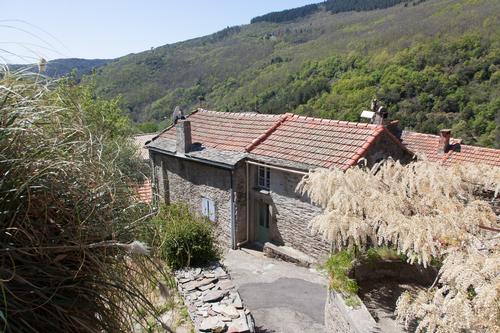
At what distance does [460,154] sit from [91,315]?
16.4 meters

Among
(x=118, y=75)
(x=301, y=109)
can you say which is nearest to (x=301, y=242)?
(x=301, y=109)

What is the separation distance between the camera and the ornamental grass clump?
51.1 inches

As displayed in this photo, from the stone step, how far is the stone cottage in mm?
207

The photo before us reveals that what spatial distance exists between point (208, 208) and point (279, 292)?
5684 mm

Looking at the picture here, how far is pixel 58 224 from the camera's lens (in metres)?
1.42

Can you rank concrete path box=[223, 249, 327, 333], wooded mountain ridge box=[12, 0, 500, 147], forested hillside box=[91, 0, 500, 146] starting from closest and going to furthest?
concrete path box=[223, 249, 327, 333] < wooded mountain ridge box=[12, 0, 500, 147] < forested hillside box=[91, 0, 500, 146]

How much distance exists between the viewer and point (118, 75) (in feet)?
297

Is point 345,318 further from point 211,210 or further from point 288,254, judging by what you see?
point 211,210

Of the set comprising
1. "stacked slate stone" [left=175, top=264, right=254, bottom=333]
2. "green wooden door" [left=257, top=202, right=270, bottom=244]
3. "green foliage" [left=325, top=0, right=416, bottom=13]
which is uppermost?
"green foliage" [left=325, top=0, right=416, bottom=13]

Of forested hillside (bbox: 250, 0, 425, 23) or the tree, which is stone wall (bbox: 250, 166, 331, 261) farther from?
forested hillside (bbox: 250, 0, 425, 23)

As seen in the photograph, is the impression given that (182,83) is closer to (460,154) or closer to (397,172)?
(460,154)

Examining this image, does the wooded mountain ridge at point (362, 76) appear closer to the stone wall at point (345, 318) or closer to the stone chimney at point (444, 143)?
the stone chimney at point (444, 143)

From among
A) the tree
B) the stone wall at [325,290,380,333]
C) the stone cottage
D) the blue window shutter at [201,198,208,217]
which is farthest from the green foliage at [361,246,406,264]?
the blue window shutter at [201,198,208,217]

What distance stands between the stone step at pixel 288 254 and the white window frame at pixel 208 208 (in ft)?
8.81
